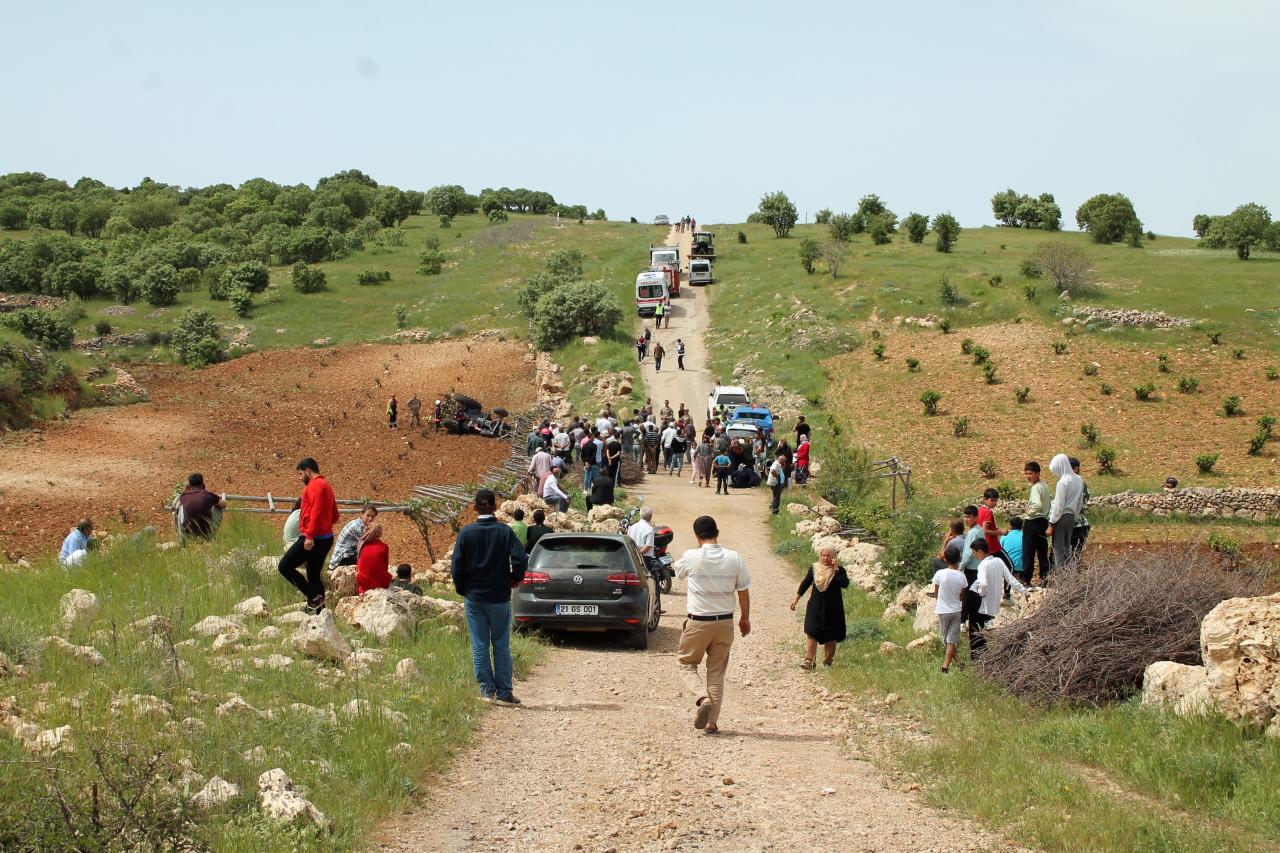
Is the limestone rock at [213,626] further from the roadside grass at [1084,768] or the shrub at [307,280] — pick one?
the shrub at [307,280]

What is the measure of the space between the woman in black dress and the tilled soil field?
939 cm

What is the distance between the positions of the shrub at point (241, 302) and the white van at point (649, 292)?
2249 centimetres

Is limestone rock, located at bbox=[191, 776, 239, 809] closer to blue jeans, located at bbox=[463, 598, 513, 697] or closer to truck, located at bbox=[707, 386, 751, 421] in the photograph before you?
blue jeans, located at bbox=[463, 598, 513, 697]

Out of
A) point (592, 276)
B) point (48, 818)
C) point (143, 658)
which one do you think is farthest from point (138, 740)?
point (592, 276)

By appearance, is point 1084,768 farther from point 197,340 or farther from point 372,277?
point 372,277

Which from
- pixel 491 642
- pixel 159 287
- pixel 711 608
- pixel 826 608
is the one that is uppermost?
pixel 159 287

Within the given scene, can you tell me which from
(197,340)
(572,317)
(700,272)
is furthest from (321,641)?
(700,272)

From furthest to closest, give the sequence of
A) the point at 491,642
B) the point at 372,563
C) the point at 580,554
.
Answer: the point at 580,554
the point at 372,563
the point at 491,642

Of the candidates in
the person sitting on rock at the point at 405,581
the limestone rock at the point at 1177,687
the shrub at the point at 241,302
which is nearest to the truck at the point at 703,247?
the shrub at the point at 241,302

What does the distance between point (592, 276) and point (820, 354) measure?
2507 cm

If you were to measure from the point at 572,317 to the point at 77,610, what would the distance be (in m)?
42.7

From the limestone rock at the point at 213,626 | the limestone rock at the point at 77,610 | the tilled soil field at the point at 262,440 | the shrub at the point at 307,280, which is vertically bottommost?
the tilled soil field at the point at 262,440

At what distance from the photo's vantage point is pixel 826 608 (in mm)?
11922

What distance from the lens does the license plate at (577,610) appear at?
12.9 m
